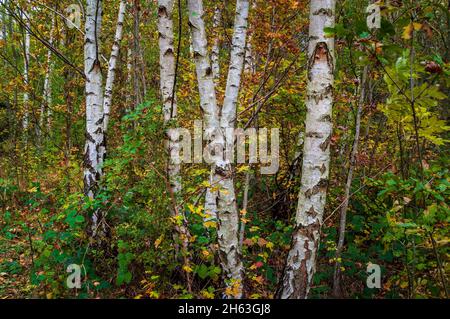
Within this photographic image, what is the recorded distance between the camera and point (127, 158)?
10.9ft

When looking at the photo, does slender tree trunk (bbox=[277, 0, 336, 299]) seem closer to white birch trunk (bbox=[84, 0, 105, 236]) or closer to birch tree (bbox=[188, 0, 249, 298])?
birch tree (bbox=[188, 0, 249, 298])

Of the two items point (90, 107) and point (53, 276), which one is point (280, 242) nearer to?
point (53, 276)

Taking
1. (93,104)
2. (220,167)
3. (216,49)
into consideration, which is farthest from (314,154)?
(216,49)

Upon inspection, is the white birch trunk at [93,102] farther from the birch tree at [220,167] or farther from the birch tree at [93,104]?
the birch tree at [220,167]

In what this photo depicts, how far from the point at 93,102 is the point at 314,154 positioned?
3.18 m

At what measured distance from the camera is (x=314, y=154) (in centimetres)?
258

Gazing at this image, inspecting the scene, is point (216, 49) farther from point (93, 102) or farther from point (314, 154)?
point (314, 154)

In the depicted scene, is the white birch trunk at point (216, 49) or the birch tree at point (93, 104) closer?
the birch tree at point (93, 104)

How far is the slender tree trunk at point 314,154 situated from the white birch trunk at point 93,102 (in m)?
2.80

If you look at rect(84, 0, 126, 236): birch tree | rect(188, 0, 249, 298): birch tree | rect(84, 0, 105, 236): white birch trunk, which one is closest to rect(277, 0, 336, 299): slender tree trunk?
rect(188, 0, 249, 298): birch tree

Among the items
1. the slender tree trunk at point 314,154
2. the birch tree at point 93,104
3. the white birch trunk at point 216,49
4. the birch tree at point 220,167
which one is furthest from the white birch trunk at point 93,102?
the white birch trunk at point 216,49

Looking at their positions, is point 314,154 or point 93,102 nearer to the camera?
point 314,154

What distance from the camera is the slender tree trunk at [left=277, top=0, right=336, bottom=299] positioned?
2.55 meters

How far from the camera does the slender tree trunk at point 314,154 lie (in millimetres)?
2549
